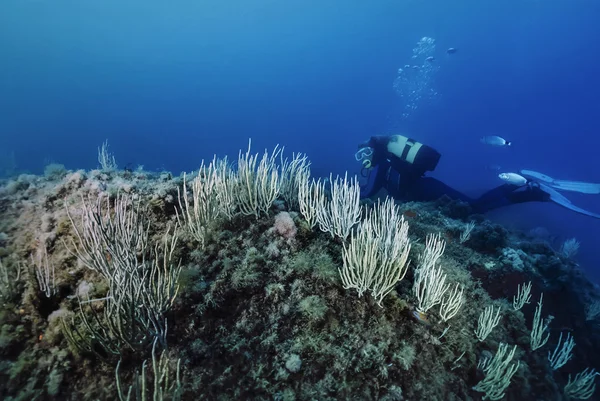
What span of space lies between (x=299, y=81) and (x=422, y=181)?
129968 millimetres

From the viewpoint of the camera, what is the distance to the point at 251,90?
409ft

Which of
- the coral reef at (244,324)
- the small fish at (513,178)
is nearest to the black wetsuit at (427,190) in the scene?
the small fish at (513,178)

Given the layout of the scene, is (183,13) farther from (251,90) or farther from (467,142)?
(467,142)

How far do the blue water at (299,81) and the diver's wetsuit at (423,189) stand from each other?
4064 cm

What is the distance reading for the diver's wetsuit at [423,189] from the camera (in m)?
10.9

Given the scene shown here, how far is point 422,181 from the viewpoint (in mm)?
11531

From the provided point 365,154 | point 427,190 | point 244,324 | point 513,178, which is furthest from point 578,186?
point 244,324

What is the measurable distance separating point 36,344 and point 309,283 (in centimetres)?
271

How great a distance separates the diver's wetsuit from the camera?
1093 centimetres

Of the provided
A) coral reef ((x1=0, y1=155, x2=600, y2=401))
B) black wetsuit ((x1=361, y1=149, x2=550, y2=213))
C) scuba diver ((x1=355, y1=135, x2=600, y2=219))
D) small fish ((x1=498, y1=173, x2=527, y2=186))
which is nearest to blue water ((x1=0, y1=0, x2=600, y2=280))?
scuba diver ((x1=355, y1=135, x2=600, y2=219))

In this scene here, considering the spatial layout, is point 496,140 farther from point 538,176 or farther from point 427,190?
point 427,190

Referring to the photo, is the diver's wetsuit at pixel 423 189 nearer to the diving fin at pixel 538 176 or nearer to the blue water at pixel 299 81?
the diving fin at pixel 538 176

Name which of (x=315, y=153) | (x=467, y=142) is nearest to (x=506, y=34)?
(x=467, y=142)

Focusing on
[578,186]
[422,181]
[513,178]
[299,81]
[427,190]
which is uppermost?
[299,81]
